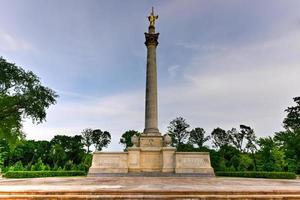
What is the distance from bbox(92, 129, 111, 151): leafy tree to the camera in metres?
99.5

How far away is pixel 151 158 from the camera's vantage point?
31.7 m

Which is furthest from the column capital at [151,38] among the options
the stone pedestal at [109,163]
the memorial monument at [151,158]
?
the stone pedestal at [109,163]

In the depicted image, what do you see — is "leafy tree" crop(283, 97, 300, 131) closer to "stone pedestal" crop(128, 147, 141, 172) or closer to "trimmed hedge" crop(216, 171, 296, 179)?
"trimmed hedge" crop(216, 171, 296, 179)

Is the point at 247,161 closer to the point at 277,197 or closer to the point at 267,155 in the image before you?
the point at 267,155

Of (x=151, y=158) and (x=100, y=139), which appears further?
(x=100, y=139)

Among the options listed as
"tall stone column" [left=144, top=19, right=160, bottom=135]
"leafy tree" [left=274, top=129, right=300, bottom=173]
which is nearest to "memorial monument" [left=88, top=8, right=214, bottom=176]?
"tall stone column" [left=144, top=19, right=160, bottom=135]

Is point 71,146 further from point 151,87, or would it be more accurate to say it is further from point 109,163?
point 151,87

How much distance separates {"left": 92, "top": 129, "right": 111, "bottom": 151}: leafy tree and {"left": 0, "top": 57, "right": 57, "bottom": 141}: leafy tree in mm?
68359

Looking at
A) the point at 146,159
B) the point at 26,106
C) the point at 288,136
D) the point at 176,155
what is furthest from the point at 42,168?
the point at 288,136

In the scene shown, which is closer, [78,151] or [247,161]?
[247,161]

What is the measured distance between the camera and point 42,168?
4228 cm

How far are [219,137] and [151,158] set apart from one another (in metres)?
66.9

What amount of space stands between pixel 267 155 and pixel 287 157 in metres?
6.26

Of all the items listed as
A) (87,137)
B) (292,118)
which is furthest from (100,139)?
(292,118)
